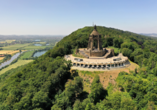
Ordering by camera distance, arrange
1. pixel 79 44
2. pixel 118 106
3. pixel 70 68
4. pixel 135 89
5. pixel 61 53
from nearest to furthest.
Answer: pixel 118 106 < pixel 135 89 < pixel 70 68 < pixel 61 53 < pixel 79 44

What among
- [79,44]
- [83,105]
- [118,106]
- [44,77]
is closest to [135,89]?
[118,106]

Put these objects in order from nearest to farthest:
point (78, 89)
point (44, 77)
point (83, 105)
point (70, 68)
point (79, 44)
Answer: point (83, 105)
point (78, 89)
point (44, 77)
point (70, 68)
point (79, 44)

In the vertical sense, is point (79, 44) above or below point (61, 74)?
above

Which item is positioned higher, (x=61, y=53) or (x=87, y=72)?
(x=61, y=53)

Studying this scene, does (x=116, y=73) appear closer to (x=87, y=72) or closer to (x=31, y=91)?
(x=87, y=72)

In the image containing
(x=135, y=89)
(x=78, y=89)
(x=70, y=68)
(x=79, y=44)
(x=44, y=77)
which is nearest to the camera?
(x=135, y=89)

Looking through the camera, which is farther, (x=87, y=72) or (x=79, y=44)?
(x=79, y=44)

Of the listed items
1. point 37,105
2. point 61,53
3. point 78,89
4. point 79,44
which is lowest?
point 37,105

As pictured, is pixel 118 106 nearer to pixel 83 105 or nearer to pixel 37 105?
pixel 83 105

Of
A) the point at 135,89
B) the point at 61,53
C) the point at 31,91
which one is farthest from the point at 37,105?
the point at 61,53
